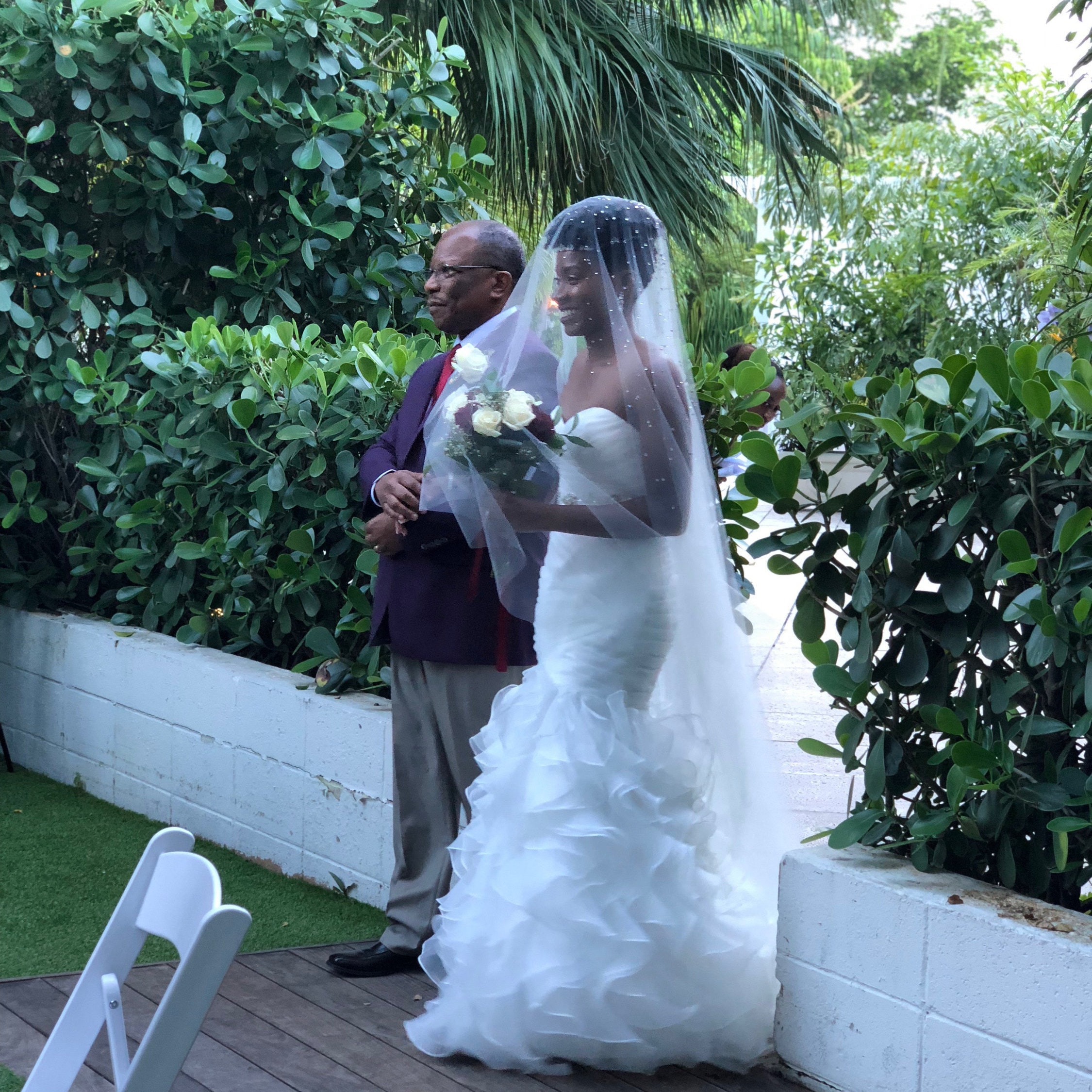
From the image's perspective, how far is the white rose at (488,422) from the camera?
115 inches

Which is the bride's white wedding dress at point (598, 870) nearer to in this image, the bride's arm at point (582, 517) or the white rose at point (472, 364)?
the bride's arm at point (582, 517)

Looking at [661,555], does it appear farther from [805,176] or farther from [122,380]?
[805,176]

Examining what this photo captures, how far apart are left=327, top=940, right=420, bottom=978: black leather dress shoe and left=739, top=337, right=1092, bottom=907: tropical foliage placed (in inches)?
53.2

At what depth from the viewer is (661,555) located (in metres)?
3.07

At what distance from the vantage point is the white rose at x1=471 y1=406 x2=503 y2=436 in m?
2.91

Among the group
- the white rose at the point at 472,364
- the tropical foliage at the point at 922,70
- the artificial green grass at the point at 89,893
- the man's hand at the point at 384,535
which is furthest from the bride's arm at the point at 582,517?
the tropical foliage at the point at 922,70

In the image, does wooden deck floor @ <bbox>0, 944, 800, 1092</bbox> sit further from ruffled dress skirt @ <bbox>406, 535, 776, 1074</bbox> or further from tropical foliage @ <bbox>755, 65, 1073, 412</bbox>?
tropical foliage @ <bbox>755, 65, 1073, 412</bbox>

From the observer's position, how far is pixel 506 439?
296cm

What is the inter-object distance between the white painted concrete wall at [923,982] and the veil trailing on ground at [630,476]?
228 mm

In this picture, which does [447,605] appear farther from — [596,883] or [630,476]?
[596,883]

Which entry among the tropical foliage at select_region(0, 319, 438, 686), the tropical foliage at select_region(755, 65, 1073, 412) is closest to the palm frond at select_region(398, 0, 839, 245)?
the tropical foliage at select_region(0, 319, 438, 686)

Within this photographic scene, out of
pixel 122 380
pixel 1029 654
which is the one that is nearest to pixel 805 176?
pixel 122 380

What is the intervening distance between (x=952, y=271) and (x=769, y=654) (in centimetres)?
868

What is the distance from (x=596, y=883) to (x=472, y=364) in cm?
121
